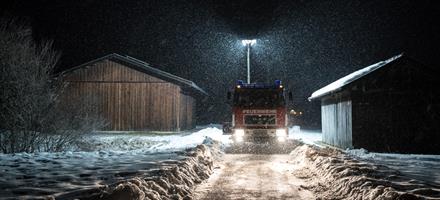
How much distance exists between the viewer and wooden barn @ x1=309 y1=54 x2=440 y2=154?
63.9 ft

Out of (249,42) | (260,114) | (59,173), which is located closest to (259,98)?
(260,114)

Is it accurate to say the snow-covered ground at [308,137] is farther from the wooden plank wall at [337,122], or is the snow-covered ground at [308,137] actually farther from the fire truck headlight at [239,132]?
the fire truck headlight at [239,132]

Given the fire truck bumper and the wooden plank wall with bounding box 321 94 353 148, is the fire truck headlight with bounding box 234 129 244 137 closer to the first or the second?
the fire truck bumper

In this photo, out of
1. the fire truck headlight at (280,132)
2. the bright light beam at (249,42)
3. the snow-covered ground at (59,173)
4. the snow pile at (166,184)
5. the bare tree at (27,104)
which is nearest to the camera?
the snow pile at (166,184)

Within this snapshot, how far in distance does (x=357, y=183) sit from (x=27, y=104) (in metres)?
13.6

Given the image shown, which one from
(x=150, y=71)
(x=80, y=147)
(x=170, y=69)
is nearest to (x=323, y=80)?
(x=170, y=69)

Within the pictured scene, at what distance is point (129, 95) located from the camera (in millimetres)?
33812

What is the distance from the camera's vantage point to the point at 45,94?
17125 mm

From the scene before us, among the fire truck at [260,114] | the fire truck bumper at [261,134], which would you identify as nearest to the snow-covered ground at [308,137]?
the fire truck bumper at [261,134]

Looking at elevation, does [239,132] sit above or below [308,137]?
above

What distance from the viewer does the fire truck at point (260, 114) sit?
70.6 feet

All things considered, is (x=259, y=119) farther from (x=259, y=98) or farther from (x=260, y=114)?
(x=259, y=98)

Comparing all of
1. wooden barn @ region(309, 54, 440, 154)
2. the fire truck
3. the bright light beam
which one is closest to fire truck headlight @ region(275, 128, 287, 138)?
the fire truck

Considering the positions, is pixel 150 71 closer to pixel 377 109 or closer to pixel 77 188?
pixel 377 109
